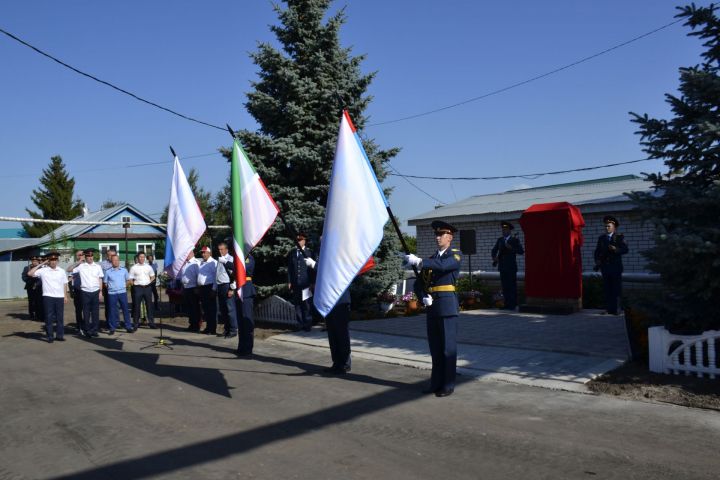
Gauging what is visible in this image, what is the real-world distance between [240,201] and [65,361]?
4282 mm

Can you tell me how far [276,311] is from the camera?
13961 mm

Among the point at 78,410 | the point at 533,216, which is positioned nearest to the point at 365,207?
the point at 78,410

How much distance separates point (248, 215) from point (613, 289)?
7.89m

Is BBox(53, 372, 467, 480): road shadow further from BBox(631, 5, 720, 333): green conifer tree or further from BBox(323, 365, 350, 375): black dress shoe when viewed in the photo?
BBox(631, 5, 720, 333): green conifer tree

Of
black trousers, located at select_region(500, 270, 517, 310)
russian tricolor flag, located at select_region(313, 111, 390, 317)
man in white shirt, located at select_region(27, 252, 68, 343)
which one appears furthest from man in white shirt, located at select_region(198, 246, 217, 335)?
black trousers, located at select_region(500, 270, 517, 310)

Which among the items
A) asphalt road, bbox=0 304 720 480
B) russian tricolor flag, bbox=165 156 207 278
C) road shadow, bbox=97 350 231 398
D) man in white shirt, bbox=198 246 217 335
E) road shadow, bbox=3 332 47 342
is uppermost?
russian tricolor flag, bbox=165 156 207 278

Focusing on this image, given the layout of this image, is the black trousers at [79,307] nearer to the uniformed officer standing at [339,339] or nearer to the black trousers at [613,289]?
the uniformed officer standing at [339,339]

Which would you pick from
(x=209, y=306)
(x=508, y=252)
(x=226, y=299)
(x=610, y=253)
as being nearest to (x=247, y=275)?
(x=226, y=299)

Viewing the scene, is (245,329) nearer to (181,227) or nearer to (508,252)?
(181,227)

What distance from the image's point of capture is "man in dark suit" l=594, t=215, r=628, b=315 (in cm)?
1195

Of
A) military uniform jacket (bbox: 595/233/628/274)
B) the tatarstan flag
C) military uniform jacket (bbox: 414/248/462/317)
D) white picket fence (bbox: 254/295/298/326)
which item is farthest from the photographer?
white picket fence (bbox: 254/295/298/326)

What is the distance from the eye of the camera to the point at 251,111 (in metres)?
15.7

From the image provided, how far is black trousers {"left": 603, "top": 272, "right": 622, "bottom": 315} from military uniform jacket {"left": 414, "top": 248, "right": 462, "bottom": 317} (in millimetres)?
6582

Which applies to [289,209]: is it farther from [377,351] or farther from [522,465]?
[522,465]
